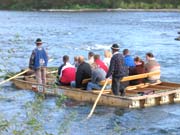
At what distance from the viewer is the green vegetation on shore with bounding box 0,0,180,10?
119 m

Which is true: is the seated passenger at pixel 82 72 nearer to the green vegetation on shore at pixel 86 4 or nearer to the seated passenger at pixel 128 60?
the seated passenger at pixel 128 60

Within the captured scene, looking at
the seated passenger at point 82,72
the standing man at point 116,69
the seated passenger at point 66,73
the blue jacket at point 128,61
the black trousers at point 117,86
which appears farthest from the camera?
the blue jacket at point 128,61

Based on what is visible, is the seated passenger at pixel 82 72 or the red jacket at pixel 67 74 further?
the red jacket at pixel 67 74

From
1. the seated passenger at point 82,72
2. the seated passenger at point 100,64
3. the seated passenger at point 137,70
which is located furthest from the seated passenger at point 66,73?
the seated passenger at point 137,70

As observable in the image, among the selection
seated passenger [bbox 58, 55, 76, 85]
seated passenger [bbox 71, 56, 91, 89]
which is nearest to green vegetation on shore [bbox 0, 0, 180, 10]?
seated passenger [bbox 58, 55, 76, 85]

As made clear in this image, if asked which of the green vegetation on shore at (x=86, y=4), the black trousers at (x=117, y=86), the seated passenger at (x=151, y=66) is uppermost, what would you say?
the seated passenger at (x=151, y=66)

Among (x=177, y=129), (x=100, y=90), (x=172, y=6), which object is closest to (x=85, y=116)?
(x=100, y=90)

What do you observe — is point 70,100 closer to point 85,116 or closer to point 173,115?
point 85,116

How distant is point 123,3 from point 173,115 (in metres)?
107

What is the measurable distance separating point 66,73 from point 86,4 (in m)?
111

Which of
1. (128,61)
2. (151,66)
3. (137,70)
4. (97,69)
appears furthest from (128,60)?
(97,69)

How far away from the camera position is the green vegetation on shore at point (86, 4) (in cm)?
11912

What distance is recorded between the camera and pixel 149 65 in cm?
1817

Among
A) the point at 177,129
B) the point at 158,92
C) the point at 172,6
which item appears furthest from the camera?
the point at 172,6
